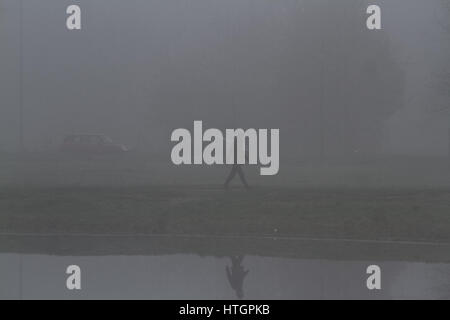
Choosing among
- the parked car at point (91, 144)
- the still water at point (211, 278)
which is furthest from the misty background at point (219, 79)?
the still water at point (211, 278)

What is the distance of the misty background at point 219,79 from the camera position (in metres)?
15.5

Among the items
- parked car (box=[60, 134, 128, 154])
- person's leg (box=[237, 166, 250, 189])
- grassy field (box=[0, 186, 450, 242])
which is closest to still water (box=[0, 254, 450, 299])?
grassy field (box=[0, 186, 450, 242])

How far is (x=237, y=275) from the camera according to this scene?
8742 millimetres

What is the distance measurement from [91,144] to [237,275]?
7.33 meters

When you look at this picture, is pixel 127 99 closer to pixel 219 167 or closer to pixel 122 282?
pixel 219 167

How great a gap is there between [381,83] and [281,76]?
2493 millimetres

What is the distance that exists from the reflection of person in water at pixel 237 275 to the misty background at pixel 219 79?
5.67m

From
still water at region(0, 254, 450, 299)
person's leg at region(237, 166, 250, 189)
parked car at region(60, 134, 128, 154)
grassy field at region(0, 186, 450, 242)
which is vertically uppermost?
parked car at region(60, 134, 128, 154)

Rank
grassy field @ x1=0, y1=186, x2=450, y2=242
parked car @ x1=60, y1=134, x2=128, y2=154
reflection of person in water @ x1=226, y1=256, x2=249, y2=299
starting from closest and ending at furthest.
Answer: reflection of person in water @ x1=226, y1=256, x2=249, y2=299, grassy field @ x1=0, y1=186, x2=450, y2=242, parked car @ x1=60, y1=134, x2=128, y2=154

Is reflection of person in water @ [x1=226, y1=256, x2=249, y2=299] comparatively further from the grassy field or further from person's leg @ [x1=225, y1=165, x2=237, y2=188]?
person's leg @ [x1=225, y1=165, x2=237, y2=188]

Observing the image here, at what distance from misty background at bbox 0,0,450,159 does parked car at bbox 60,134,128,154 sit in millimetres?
160

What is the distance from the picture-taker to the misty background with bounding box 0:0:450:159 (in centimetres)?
1550

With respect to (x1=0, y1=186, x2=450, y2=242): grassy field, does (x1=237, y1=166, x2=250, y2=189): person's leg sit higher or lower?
higher

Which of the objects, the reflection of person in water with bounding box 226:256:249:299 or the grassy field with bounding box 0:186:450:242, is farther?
the grassy field with bounding box 0:186:450:242
